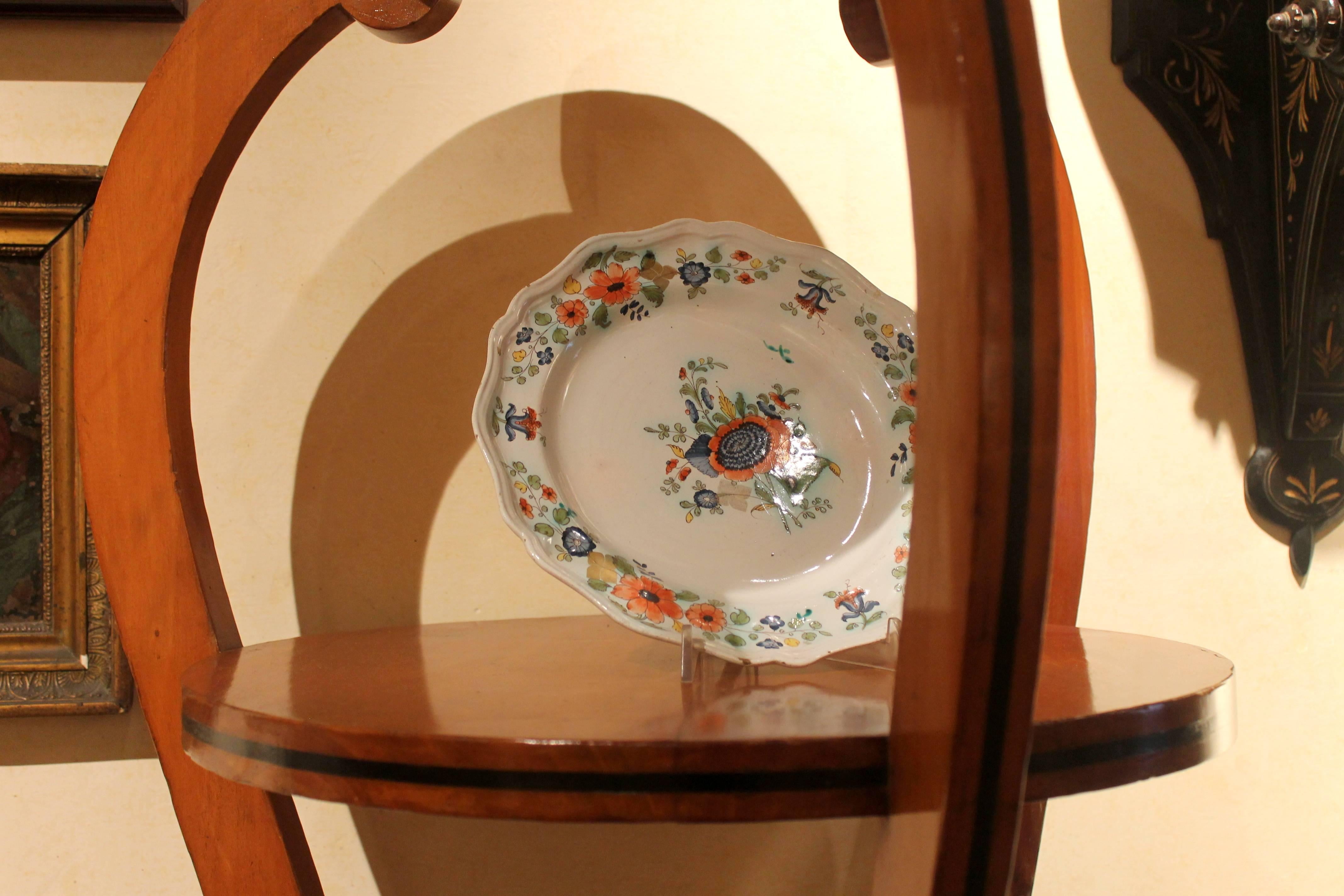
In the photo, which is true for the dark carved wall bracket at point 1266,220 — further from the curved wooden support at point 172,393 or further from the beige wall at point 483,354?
the curved wooden support at point 172,393

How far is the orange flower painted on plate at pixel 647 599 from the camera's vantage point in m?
0.45

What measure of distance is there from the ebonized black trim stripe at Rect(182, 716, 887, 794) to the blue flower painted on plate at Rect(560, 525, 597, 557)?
0.17 metres

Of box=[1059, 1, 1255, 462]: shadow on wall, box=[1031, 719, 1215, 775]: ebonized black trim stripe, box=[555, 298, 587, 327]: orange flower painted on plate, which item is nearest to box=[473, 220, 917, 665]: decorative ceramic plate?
box=[555, 298, 587, 327]: orange flower painted on plate

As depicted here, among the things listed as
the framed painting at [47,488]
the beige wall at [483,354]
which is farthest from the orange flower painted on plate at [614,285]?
the framed painting at [47,488]

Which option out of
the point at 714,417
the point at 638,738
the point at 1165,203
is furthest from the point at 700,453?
the point at 1165,203

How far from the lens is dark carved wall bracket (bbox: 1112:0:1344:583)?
2.36ft

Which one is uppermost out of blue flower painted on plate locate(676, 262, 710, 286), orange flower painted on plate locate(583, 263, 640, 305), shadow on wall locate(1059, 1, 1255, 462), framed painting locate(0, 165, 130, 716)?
shadow on wall locate(1059, 1, 1255, 462)

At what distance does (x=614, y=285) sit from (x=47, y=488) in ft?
1.62

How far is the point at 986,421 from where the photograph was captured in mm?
247

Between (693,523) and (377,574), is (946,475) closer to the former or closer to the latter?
(693,523)

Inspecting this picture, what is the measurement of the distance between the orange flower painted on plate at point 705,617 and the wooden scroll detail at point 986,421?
0.19 m

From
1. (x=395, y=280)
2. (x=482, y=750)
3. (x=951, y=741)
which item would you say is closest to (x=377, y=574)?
(x=395, y=280)

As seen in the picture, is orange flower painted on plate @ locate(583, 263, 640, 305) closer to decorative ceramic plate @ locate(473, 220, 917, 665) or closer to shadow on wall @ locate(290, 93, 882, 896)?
decorative ceramic plate @ locate(473, 220, 917, 665)

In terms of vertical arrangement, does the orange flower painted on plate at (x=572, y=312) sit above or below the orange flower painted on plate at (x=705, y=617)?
above
